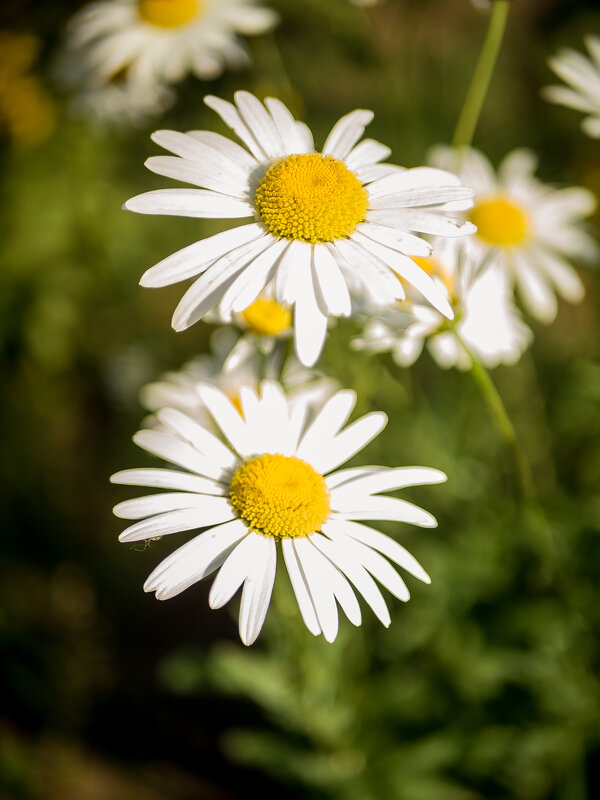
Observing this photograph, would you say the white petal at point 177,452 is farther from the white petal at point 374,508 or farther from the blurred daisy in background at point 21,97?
the blurred daisy in background at point 21,97

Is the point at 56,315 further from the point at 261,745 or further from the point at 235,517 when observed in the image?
the point at 235,517

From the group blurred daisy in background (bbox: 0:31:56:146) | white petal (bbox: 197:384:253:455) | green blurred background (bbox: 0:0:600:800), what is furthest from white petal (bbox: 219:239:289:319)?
blurred daisy in background (bbox: 0:31:56:146)

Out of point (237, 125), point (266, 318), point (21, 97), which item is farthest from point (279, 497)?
point (21, 97)

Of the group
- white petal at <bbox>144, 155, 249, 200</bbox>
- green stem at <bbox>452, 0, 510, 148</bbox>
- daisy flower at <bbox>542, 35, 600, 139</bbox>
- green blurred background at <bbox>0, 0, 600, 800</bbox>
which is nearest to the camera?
white petal at <bbox>144, 155, 249, 200</bbox>

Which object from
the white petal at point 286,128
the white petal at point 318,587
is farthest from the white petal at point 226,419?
the white petal at point 286,128

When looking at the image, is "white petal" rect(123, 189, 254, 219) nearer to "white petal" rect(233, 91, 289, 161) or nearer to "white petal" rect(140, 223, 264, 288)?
"white petal" rect(140, 223, 264, 288)

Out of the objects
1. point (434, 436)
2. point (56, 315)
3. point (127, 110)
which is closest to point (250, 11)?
point (127, 110)
